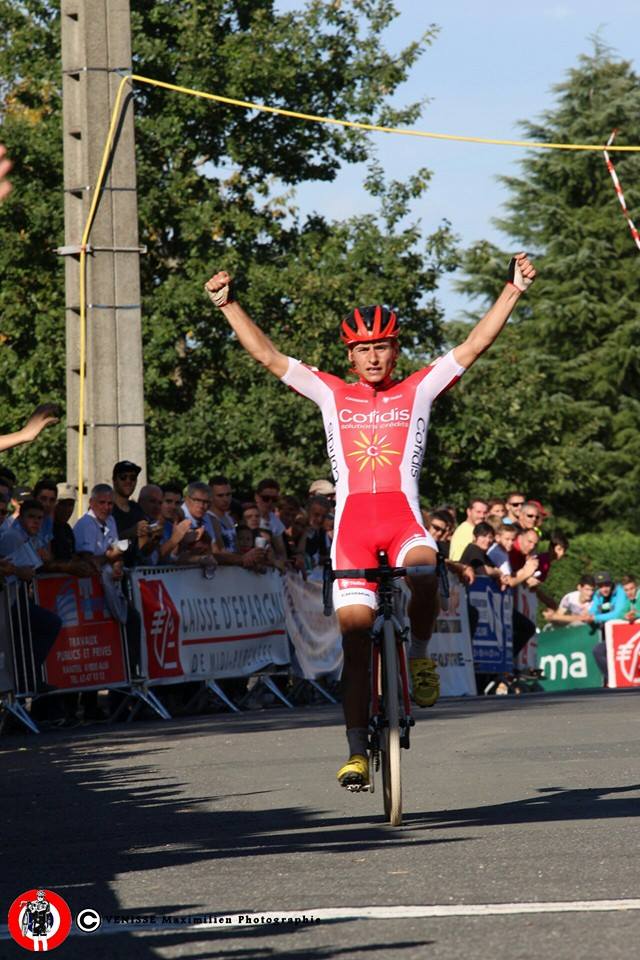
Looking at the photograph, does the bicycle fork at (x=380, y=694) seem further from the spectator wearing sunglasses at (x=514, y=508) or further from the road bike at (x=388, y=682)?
the spectator wearing sunglasses at (x=514, y=508)

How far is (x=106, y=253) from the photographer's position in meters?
18.4

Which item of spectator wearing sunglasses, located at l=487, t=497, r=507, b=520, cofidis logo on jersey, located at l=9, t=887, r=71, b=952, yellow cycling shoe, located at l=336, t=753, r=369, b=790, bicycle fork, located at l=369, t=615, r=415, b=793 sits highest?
spectator wearing sunglasses, located at l=487, t=497, r=507, b=520

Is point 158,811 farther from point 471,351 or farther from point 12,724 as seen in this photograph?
point 12,724

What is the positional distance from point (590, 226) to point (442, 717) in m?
51.2

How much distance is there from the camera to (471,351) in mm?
9336

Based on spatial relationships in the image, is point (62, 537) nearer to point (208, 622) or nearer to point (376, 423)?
point (208, 622)

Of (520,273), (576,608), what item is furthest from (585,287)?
(520,273)

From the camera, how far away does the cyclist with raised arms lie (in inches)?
355

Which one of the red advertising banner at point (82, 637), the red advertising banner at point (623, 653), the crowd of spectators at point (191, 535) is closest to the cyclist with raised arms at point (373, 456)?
the crowd of spectators at point (191, 535)

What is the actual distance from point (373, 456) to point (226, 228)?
31.3 m

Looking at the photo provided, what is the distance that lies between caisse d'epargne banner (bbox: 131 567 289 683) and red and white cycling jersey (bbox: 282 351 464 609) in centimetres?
797

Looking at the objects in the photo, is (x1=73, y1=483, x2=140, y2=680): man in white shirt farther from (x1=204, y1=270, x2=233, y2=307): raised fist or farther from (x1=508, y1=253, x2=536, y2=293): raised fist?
(x1=508, y1=253, x2=536, y2=293): raised fist

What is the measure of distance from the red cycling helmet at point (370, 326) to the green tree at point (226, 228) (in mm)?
28172

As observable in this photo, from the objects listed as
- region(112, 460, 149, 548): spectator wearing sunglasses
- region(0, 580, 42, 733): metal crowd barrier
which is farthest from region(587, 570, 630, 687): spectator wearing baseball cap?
region(0, 580, 42, 733): metal crowd barrier
